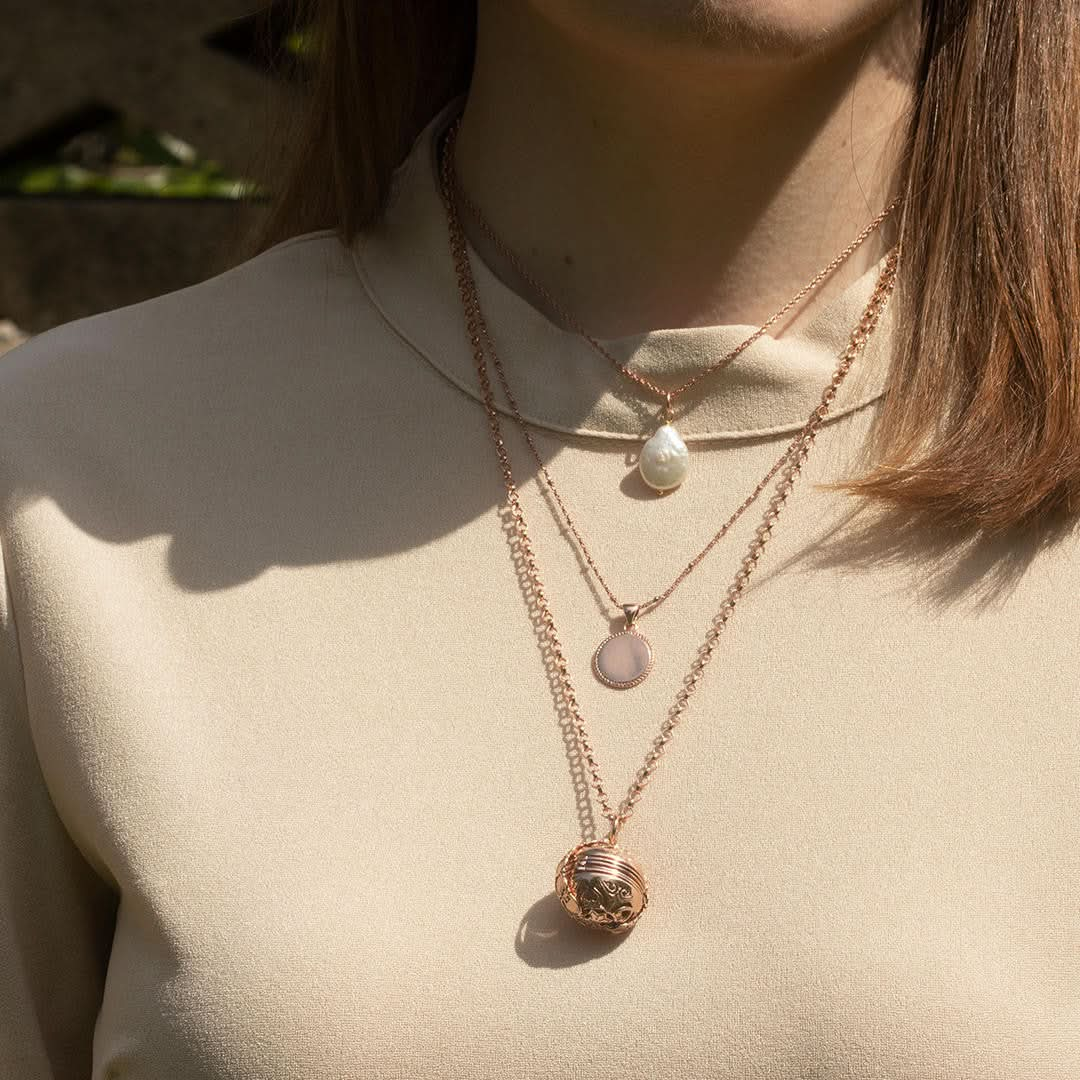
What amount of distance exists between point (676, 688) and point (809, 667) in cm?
10

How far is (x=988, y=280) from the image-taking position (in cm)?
138

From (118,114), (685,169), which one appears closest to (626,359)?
(685,169)

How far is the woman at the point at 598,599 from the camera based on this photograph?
4.00 ft

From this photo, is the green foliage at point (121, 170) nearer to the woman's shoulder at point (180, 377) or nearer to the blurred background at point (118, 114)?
the blurred background at point (118, 114)

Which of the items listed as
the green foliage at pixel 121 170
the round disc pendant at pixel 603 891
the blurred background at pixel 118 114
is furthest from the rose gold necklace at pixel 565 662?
the green foliage at pixel 121 170

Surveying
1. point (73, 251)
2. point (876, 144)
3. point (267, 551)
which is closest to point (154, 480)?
point (267, 551)

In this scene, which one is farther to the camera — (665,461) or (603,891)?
(665,461)

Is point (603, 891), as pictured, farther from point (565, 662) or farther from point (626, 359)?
point (626, 359)

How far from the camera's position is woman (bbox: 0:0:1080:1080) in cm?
122

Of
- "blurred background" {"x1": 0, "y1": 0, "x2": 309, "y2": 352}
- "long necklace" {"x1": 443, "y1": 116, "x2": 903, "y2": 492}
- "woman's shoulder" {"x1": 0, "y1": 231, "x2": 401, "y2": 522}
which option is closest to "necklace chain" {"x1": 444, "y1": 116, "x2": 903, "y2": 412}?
"long necklace" {"x1": 443, "y1": 116, "x2": 903, "y2": 492}

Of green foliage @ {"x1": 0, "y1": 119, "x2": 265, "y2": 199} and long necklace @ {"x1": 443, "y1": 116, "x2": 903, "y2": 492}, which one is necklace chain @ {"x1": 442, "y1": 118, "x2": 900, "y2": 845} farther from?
green foliage @ {"x1": 0, "y1": 119, "x2": 265, "y2": 199}

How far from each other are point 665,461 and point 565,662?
189 millimetres

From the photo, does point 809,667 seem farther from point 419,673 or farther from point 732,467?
point 419,673

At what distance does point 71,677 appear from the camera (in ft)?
4.51
